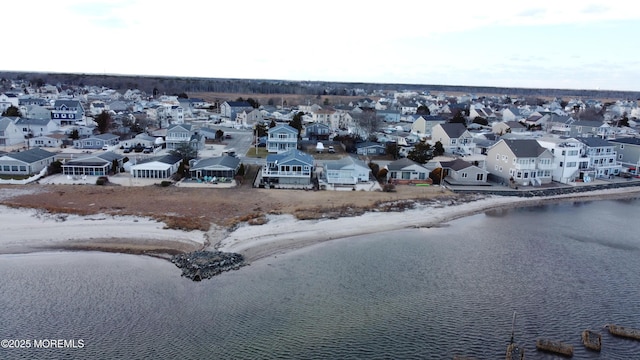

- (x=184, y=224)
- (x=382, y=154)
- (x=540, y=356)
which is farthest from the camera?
(x=382, y=154)

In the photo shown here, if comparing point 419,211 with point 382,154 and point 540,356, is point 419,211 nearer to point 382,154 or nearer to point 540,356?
point 540,356

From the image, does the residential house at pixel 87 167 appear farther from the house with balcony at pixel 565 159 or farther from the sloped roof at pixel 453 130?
the house with balcony at pixel 565 159

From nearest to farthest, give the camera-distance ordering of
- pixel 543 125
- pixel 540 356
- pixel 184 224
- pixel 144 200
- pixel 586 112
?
pixel 540 356, pixel 184 224, pixel 144 200, pixel 543 125, pixel 586 112

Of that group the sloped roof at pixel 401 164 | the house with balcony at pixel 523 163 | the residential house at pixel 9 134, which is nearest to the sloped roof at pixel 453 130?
the house with balcony at pixel 523 163

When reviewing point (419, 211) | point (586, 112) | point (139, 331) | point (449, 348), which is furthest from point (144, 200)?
point (586, 112)

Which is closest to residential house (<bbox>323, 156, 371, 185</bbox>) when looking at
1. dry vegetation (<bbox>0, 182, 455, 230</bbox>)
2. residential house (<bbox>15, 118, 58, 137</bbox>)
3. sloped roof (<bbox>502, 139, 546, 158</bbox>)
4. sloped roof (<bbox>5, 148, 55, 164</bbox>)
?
dry vegetation (<bbox>0, 182, 455, 230</bbox>)

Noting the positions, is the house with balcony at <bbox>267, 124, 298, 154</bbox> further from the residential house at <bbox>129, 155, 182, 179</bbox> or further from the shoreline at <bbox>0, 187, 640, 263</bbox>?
the shoreline at <bbox>0, 187, 640, 263</bbox>
